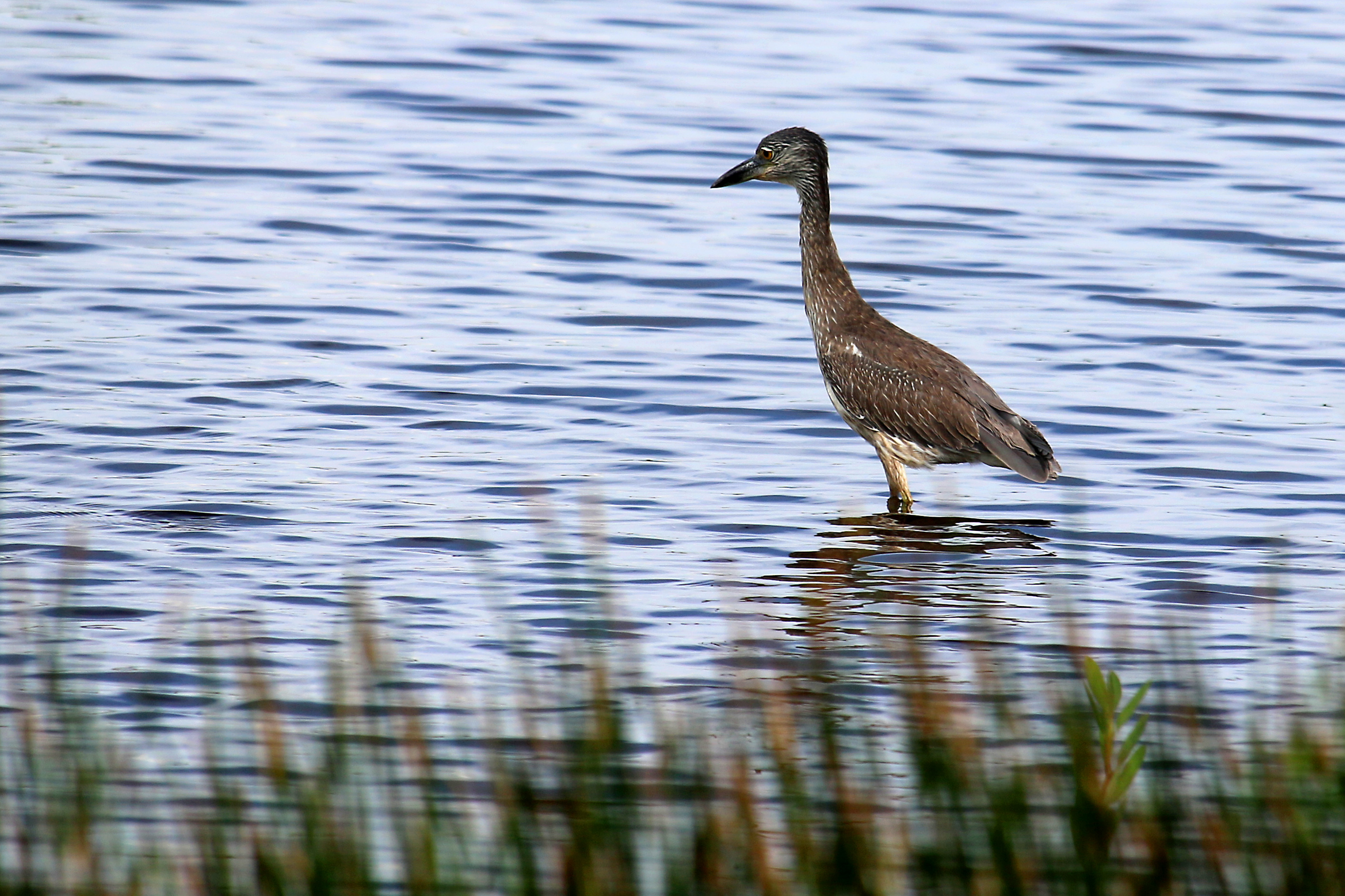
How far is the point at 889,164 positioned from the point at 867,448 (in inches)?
265

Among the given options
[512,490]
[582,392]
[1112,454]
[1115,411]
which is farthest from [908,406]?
[582,392]

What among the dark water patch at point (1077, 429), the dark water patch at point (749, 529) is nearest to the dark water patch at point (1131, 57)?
the dark water patch at point (1077, 429)

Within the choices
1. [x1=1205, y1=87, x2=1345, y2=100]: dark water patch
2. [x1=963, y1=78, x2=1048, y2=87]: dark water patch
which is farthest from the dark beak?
[x1=1205, y1=87, x2=1345, y2=100]: dark water patch

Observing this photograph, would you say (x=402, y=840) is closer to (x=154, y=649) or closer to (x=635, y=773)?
(x=635, y=773)

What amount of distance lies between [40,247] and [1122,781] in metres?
10.8

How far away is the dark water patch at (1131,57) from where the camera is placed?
21125 mm

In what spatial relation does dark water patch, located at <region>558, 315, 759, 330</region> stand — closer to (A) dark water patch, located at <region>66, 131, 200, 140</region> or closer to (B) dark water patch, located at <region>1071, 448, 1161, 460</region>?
(B) dark water patch, located at <region>1071, 448, 1161, 460</region>

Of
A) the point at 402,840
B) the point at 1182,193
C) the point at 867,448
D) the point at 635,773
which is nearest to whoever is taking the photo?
the point at 402,840

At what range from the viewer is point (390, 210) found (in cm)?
1511

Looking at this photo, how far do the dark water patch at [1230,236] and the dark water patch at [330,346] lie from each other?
20.7ft

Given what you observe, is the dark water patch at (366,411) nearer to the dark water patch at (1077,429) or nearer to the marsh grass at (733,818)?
the dark water patch at (1077,429)

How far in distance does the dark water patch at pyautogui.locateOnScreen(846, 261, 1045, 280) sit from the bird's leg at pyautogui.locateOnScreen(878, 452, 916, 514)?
171 inches

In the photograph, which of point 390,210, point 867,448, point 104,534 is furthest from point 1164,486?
point 390,210

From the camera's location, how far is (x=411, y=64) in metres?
19.7
